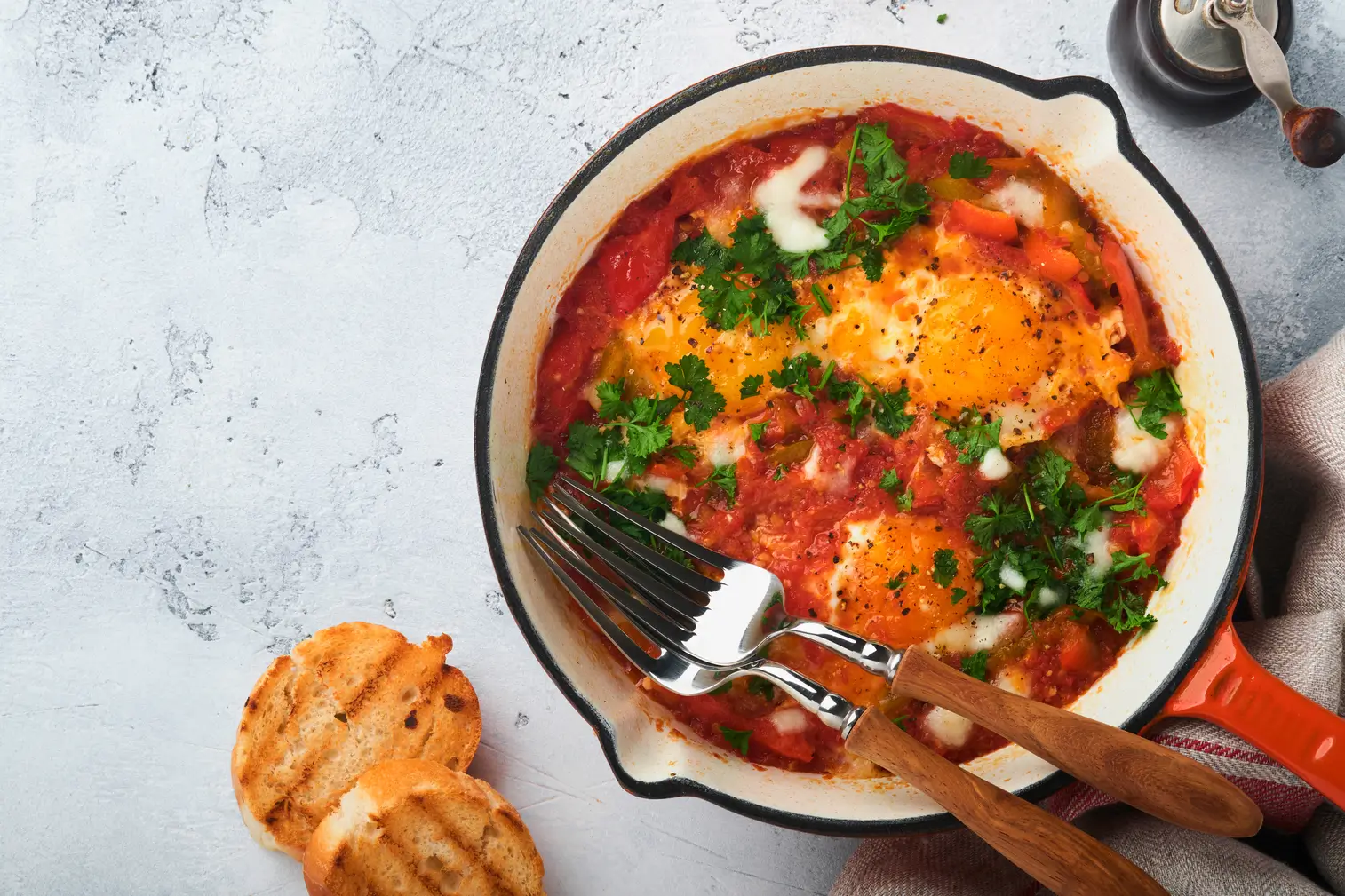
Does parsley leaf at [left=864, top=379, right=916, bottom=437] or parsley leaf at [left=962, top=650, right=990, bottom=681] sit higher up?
parsley leaf at [left=864, top=379, right=916, bottom=437]

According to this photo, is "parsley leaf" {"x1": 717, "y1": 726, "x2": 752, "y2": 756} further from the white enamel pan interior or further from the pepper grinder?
the pepper grinder

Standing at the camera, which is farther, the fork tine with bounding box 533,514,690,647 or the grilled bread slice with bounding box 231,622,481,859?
the grilled bread slice with bounding box 231,622,481,859

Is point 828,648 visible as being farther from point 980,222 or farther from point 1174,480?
point 980,222

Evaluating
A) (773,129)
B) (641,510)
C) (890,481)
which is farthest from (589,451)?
(773,129)

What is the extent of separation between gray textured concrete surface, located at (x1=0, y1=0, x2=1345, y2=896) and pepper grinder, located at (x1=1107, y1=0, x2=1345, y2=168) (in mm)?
181

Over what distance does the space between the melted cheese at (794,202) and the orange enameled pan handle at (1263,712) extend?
5.12 ft

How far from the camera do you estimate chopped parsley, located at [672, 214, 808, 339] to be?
9.66ft

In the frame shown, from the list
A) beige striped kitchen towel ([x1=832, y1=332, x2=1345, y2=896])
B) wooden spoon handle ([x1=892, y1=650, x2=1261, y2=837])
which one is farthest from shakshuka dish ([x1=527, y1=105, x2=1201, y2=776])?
wooden spoon handle ([x1=892, y1=650, x2=1261, y2=837])

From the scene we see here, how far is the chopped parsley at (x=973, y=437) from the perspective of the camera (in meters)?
2.92

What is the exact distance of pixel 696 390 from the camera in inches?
117

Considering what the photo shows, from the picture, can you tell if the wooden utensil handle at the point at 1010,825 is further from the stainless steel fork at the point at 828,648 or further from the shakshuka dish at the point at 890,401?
the shakshuka dish at the point at 890,401

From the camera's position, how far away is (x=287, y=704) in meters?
3.27

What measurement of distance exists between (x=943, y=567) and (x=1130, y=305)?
0.99 meters

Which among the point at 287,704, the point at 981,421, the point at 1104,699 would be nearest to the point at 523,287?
the point at 981,421
